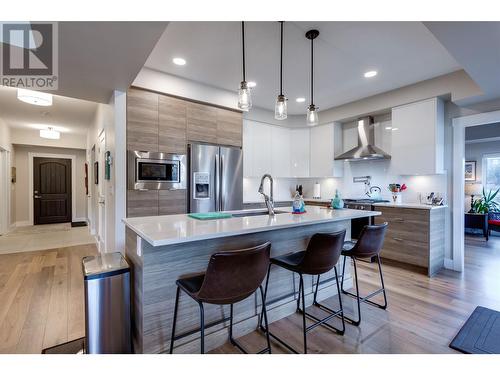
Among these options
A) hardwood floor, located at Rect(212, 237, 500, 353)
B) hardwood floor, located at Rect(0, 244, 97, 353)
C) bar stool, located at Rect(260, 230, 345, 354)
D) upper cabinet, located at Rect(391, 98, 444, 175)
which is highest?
upper cabinet, located at Rect(391, 98, 444, 175)

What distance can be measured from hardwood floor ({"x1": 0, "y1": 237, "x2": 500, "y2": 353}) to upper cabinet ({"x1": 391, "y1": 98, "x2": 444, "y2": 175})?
4.92 ft

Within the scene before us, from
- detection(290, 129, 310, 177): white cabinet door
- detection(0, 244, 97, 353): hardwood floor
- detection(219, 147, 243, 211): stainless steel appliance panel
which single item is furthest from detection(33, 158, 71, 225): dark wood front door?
detection(290, 129, 310, 177): white cabinet door

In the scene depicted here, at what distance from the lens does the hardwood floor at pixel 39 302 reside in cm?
198

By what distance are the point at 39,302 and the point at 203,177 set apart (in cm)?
229

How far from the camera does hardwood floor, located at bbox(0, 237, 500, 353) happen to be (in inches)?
75.5

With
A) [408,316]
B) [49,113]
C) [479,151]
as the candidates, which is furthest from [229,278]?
[479,151]

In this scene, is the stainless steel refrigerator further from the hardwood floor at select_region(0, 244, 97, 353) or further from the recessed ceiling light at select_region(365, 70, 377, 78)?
the recessed ceiling light at select_region(365, 70, 377, 78)

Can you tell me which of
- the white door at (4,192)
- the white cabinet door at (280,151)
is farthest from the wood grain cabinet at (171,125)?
the white door at (4,192)

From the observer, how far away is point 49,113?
4934 millimetres

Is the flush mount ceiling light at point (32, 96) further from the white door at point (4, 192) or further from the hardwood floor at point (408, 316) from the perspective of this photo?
the hardwood floor at point (408, 316)

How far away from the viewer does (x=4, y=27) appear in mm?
1678

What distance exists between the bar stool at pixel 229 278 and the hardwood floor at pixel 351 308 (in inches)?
26.4

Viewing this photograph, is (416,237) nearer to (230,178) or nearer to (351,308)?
(351,308)
